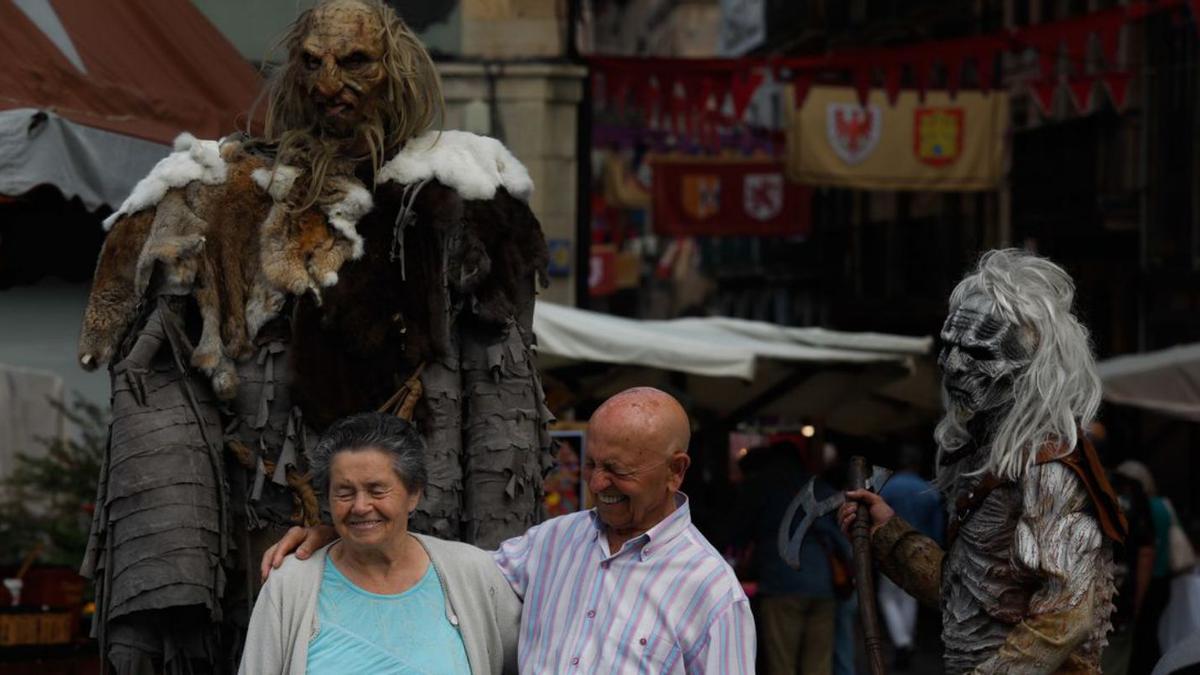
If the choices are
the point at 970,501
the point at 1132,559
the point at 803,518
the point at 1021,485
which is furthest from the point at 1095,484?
the point at 1132,559

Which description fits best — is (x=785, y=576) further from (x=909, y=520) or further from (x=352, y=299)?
(x=352, y=299)

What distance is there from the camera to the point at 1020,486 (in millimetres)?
4383

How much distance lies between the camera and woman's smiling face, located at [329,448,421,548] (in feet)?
13.2

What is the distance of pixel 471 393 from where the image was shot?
5.00m

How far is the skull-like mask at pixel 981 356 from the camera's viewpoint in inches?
177

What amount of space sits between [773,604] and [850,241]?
29.5 metres

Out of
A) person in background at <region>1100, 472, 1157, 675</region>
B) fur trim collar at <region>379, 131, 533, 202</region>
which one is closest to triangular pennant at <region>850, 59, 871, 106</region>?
person in background at <region>1100, 472, 1157, 675</region>

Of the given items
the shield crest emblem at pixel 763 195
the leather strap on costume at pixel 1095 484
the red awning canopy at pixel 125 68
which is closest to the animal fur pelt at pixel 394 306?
the leather strap on costume at pixel 1095 484

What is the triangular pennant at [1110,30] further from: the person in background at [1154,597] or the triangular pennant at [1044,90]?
the person in background at [1154,597]

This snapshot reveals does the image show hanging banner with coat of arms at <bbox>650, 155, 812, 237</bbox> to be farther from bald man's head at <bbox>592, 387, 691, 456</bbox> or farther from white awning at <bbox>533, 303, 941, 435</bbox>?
bald man's head at <bbox>592, 387, 691, 456</bbox>

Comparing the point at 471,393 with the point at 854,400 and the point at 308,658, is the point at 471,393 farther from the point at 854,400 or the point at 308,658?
the point at 854,400

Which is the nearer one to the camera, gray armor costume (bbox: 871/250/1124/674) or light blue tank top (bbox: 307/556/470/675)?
light blue tank top (bbox: 307/556/470/675)

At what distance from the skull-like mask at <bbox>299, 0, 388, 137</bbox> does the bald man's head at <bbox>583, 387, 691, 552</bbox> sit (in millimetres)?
1183

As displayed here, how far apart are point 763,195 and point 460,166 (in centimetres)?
2568
